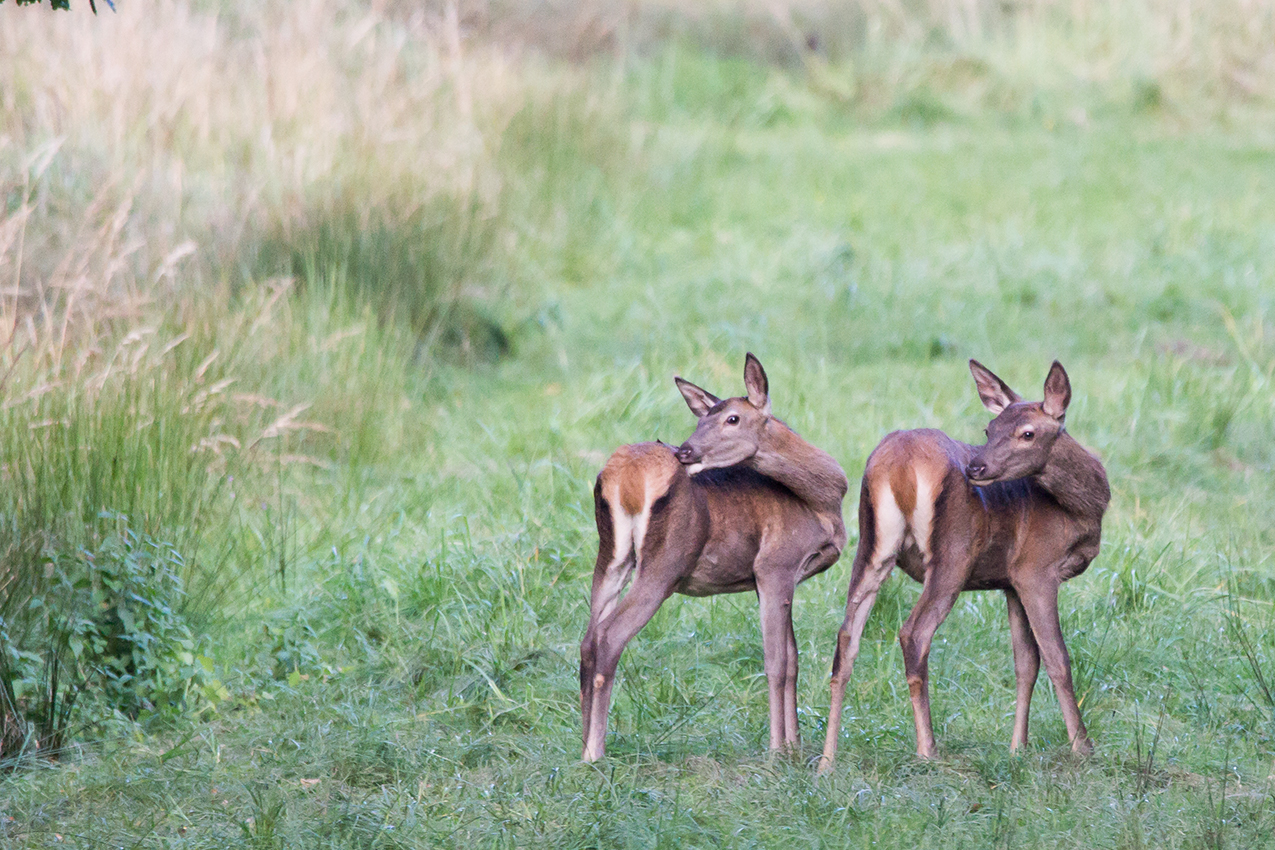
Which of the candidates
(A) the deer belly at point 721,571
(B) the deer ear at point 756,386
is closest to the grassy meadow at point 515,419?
(A) the deer belly at point 721,571

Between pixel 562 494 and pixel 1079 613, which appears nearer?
pixel 1079 613

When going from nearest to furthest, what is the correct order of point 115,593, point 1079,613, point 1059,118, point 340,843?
point 340,843 < point 115,593 < point 1079,613 < point 1059,118

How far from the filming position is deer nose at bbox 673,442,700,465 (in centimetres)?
363

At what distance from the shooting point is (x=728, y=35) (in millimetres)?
17375

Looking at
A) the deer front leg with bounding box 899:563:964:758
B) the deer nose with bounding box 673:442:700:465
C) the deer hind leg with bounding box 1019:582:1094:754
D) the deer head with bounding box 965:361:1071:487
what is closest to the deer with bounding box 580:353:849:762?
the deer nose with bounding box 673:442:700:465

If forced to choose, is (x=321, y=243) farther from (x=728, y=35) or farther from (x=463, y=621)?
(x=728, y=35)

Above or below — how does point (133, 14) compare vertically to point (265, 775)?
above

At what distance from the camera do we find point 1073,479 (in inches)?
149

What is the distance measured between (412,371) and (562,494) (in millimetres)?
2293

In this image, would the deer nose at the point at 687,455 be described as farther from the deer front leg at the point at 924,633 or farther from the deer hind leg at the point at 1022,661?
the deer hind leg at the point at 1022,661

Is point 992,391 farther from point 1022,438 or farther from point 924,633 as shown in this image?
point 924,633

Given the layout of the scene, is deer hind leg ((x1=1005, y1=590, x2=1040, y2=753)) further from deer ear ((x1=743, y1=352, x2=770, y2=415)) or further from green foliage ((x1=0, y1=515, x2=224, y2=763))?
green foliage ((x1=0, y1=515, x2=224, y2=763))

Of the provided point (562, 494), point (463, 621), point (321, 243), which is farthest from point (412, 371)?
point (463, 621)

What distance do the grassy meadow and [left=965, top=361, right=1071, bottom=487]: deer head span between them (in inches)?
30.2
